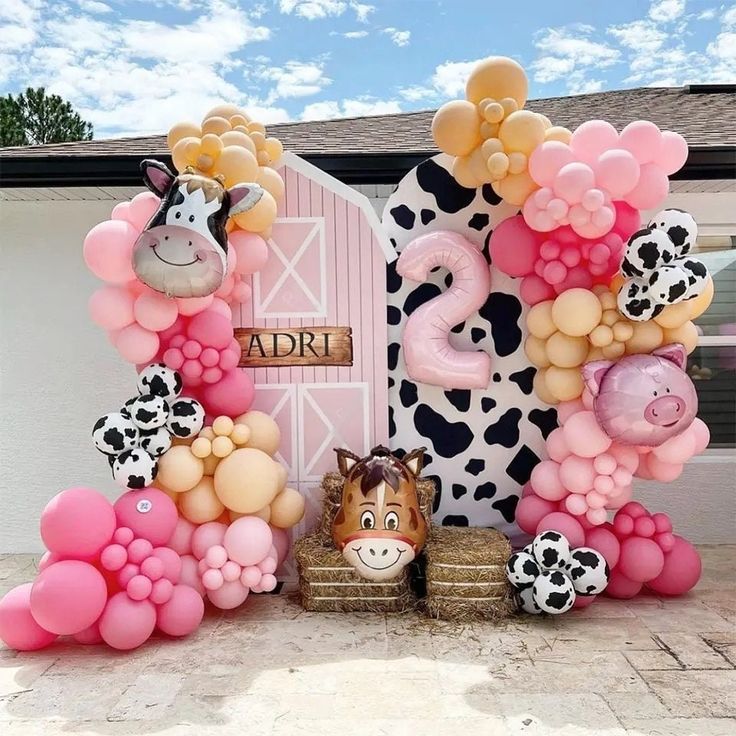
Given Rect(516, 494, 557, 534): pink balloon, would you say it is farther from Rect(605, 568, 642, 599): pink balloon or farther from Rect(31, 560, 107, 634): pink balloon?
Rect(31, 560, 107, 634): pink balloon

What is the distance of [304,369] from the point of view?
4.83 m

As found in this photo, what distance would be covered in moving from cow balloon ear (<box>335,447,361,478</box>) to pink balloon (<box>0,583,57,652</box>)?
6.00ft

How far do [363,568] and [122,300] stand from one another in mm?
2078

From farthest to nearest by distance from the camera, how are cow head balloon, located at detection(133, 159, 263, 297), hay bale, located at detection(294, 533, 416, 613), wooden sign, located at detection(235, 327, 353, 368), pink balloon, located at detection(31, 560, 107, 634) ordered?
1. wooden sign, located at detection(235, 327, 353, 368)
2. hay bale, located at detection(294, 533, 416, 613)
3. cow head balloon, located at detection(133, 159, 263, 297)
4. pink balloon, located at detection(31, 560, 107, 634)

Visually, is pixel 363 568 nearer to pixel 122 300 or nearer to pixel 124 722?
pixel 124 722

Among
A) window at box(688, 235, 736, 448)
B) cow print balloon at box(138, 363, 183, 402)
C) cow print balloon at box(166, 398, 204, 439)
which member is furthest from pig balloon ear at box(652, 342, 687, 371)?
cow print balloon at box(138, 363, 183, 402)

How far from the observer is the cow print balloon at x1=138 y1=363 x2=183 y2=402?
4168 millimetres

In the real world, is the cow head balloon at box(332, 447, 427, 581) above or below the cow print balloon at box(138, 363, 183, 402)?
below

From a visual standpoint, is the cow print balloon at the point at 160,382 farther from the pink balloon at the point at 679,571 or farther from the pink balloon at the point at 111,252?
the pink balloon at the point at 679,571

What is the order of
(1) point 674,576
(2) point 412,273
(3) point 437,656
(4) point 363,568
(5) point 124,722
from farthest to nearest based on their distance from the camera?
(2) point 412,273 → (1) point 674,576 → (4) point 363,568 → (3) point 437,656 → (5) point 124,722

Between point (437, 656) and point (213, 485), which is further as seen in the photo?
point (213, 485)

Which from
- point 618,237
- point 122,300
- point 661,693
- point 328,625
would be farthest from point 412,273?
point 661,693

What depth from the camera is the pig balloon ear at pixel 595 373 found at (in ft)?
13.5

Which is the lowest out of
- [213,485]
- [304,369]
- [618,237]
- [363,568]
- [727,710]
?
[727,710]
